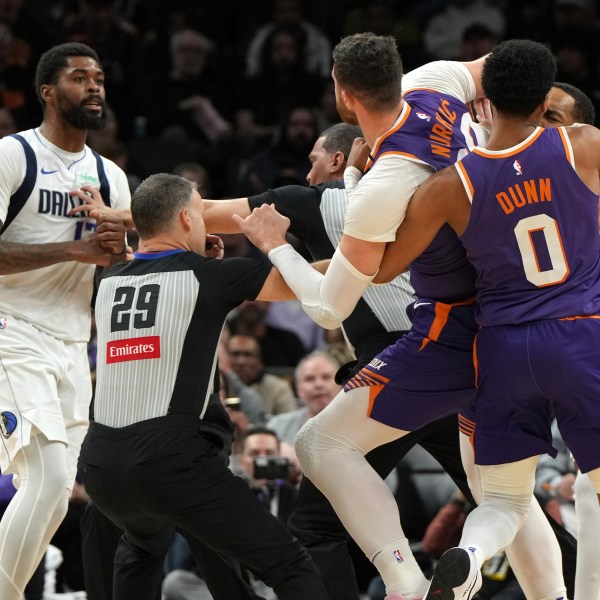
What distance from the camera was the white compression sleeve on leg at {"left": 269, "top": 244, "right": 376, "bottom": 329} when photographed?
462 cm

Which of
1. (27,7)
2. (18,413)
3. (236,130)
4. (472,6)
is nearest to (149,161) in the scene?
(236,130)

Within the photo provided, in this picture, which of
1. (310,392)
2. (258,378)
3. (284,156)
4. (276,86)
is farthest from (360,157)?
(276,86)

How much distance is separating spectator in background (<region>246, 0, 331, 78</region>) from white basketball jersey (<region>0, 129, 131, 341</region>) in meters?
7.46

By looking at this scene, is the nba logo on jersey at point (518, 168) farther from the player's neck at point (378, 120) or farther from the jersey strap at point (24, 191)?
the jersey strap at point (24, 191)

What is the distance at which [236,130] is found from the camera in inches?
503

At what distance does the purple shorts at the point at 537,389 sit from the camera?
4.38m

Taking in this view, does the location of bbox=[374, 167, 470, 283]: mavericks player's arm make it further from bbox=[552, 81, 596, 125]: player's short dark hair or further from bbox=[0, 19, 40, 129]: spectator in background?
bbox=[0, 19, 40, 129]: spectator in background

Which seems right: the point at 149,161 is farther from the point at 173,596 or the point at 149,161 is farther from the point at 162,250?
the point at 162,250

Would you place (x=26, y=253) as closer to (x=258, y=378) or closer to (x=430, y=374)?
(x=430, y=374)

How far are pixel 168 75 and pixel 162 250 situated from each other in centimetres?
844

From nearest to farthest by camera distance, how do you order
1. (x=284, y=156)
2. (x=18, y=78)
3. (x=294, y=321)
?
1. (x=294, y=321)
2. (x=284, y=156)
3. (x=18, y=78)

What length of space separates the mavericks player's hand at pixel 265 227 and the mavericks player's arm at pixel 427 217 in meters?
0.53

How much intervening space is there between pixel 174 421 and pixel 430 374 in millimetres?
1064

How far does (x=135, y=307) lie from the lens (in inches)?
187
